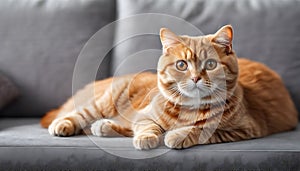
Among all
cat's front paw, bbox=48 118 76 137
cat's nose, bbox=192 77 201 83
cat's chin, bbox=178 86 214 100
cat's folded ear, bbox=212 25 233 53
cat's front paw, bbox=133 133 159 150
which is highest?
cat's folded ear, bbox=212 25 233 53

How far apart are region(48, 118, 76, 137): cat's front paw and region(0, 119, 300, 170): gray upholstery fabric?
14 cm

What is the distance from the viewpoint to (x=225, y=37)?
1808mm

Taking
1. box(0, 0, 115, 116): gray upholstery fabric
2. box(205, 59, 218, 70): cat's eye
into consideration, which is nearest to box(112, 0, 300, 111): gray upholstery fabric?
box(0, 0, 115, 116): gray upholstery fabric

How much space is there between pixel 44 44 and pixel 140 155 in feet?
3.38

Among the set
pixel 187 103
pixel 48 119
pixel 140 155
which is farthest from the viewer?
pixel 48 119

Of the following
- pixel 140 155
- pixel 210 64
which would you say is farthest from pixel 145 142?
pixel 210 64

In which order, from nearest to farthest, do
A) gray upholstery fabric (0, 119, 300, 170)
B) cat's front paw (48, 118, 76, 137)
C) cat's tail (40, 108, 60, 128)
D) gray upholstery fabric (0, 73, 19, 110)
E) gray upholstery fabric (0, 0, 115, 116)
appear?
1. gray upholstery fabric (0, 119, 300, 170)
2. cat's front paw (48, 118, 76, 137)
3. cat's tail (40, 108, 60, 128)
4. gray upholstery fabric (0, 73, 19, 110)
5. gray upholstery fabric (0, 0, 115, 116)

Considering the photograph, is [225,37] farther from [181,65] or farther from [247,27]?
[247,27]

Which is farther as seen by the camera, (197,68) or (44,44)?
(44,44)

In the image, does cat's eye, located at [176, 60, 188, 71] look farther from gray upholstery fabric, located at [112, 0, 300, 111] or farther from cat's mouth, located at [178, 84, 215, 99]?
gray upholstery fabric, located at [112, 0, 300, 111]

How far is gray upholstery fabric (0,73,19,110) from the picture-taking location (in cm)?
235

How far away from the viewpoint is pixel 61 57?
2492mm

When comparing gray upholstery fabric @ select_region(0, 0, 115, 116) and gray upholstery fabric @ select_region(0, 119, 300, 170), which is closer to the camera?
gray upholstery fabric @ select_region(0, 119, 300, 170)

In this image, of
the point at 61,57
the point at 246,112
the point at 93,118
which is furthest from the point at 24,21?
the point at 246,112
